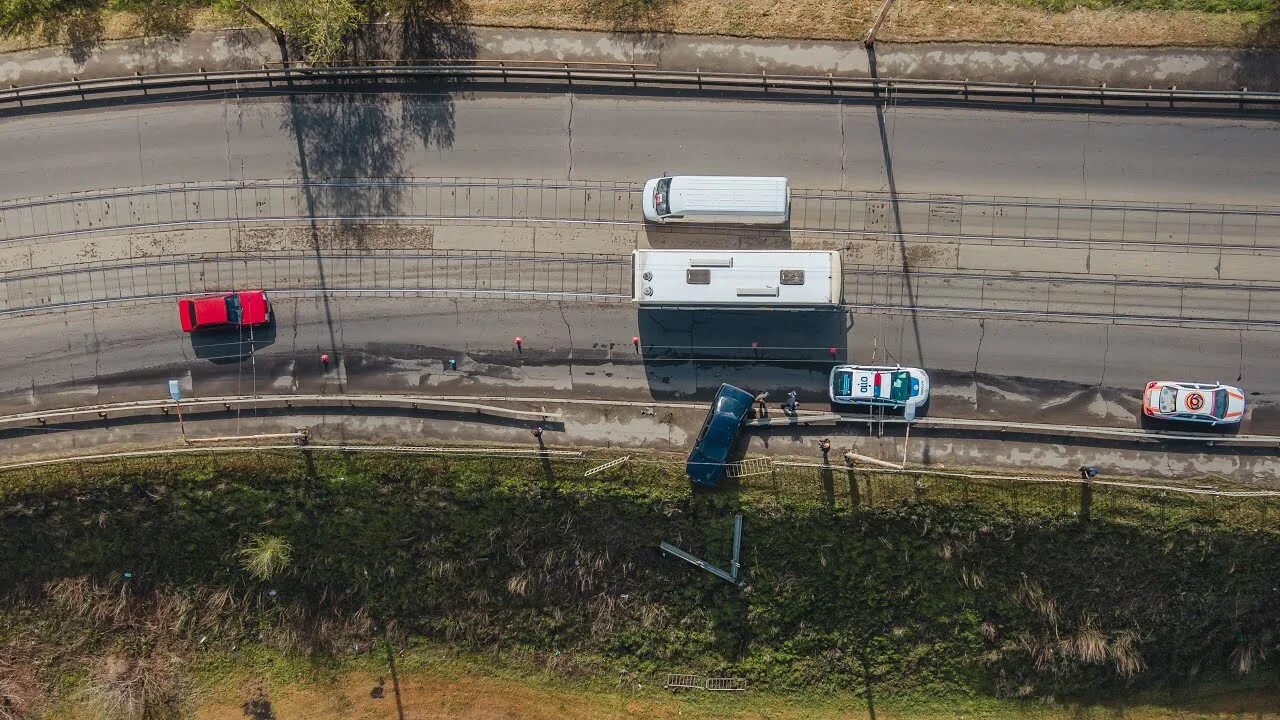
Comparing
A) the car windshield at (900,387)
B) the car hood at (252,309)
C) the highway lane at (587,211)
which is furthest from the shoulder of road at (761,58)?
the car windshield at (900,387)

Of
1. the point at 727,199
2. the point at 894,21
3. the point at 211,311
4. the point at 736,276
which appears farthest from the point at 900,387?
the point at 211,311

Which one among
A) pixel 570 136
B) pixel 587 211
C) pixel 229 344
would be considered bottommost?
pixel 229 344

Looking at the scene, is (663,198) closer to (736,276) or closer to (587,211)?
(587,211)

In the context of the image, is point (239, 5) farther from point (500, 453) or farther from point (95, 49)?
point (500, 453)

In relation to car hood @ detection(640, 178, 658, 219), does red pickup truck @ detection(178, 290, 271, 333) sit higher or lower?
lower

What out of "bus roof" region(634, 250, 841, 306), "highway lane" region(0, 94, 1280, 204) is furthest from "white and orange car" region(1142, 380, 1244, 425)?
"bus roof" region(634, 250, 841, 306)

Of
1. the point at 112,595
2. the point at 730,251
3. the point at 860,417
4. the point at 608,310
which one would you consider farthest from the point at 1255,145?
the point at 112,595

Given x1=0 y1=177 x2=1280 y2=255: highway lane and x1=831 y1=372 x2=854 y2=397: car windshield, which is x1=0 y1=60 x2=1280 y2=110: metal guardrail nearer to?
x1=0 y1=177 x2=1280 y2=255: highway lane
